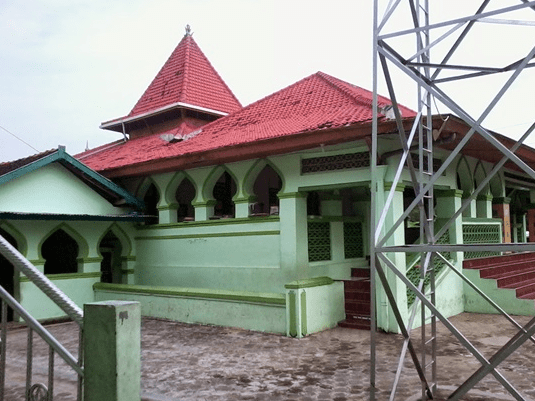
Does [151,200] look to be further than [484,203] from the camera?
Yes

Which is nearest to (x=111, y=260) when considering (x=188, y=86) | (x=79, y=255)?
(x=79, y=255)

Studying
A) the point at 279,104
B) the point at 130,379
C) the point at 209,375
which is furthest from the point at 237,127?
the point at 130,379

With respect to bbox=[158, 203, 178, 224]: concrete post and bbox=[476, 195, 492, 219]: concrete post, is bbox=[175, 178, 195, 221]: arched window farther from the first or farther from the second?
bbox=[476, 195, 492, 219]: concrete post

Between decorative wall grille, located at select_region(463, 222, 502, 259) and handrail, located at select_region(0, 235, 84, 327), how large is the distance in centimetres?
987

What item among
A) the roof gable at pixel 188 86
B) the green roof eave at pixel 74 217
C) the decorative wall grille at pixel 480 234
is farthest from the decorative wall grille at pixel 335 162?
the roof gable at pixel 188 86

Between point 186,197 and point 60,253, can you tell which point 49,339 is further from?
point 186,197

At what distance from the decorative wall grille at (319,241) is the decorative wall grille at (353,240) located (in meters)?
0.71

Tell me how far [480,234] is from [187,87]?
9.72 metres

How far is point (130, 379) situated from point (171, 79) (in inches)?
605

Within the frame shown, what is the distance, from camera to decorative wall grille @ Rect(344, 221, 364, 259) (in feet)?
35.3

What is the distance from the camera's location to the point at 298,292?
800 centimetres

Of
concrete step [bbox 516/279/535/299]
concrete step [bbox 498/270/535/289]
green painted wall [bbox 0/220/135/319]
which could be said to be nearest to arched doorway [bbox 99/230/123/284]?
green painted wall [bbox 0/220/135/319]

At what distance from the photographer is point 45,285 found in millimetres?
2367

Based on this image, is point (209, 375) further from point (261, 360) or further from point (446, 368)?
point (446, 368)
